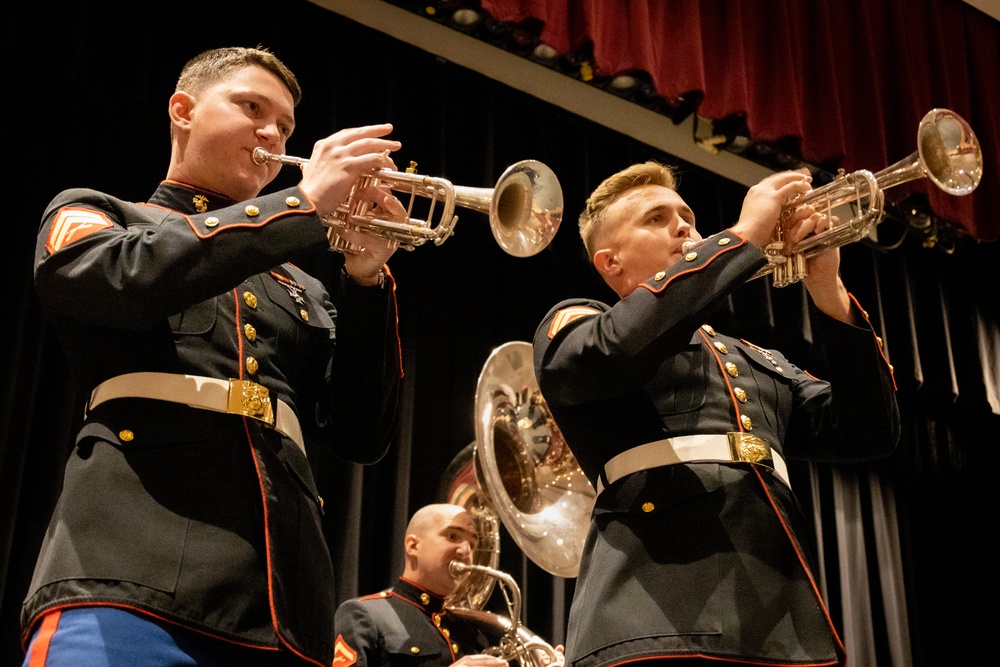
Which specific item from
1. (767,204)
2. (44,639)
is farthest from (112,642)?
(767,204)

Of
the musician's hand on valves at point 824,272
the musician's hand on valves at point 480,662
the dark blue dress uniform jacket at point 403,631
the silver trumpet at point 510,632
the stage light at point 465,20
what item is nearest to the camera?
the musician's hand on valves at point 824,272

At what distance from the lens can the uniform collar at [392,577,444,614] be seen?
12.3ft

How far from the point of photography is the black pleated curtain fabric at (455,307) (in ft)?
11.5

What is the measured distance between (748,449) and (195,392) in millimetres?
944

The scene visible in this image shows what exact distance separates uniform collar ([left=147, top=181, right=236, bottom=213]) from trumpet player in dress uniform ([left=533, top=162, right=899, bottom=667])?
0.65 meters

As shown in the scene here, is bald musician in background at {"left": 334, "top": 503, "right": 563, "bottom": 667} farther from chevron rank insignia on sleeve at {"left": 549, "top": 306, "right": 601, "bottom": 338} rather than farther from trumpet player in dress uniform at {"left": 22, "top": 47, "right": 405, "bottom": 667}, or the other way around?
trumpet player in dress uniform at {"left": 22, "top": 47, "right": 405, "bottom": 667}

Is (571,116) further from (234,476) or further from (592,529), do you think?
(234,476)

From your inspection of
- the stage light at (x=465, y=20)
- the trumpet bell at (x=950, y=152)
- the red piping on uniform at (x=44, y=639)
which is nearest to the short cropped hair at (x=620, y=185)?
the trumpet bell at (x=950, y=152)

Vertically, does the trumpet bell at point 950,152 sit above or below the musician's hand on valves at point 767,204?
above

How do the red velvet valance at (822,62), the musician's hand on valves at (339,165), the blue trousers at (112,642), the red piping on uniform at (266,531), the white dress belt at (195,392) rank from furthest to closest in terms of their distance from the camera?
the red velvet valance at (822,62), the musician's hand on valves at (339,165), the white dress belt at (195,392), the red piping on uniform at (266,531), the blue trousers at (112,642)

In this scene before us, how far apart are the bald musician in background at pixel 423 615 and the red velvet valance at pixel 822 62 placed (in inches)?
71.5

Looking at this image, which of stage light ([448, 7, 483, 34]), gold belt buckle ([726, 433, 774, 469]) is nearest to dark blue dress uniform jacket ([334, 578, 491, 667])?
gold belt buckle ([726, 433, 774, 469])

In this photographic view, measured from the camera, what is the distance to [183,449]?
151 centimetres

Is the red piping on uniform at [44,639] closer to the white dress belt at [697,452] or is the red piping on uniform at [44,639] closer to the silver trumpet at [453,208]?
the silver trumpet at [453,208]
